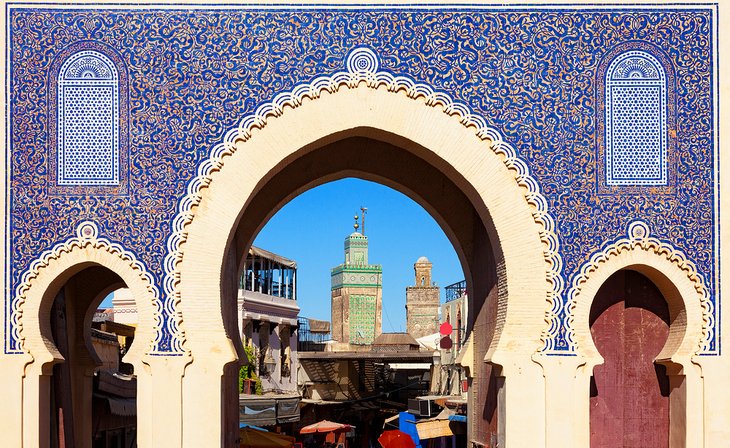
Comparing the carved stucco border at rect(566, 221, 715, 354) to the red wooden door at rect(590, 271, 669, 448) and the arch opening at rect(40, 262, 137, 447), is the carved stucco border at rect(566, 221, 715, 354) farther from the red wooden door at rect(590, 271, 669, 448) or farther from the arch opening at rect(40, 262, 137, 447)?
the arch opening at rect(40, 262, 137, 447)

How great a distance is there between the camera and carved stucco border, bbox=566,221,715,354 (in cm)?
856

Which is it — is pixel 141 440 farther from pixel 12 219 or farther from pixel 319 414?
pixel 319 414

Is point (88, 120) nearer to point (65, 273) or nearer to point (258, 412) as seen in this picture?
point (65, 273)

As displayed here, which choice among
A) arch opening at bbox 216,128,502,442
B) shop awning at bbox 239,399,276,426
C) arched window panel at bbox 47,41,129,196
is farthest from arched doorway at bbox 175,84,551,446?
shop awning at bbox 239,399,276,426

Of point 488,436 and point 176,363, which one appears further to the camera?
point 488,436

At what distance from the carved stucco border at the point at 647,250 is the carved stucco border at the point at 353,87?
0.39 ft

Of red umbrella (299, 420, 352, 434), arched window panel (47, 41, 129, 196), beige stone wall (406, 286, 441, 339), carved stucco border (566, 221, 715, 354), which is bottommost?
red umbrella (299, 420, 352, 434)

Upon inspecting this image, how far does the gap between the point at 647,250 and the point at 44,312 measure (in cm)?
488

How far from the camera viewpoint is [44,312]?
28.4ft

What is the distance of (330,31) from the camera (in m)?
8.84

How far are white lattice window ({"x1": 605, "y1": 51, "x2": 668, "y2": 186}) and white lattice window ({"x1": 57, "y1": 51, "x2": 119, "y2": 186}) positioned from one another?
402 centimetres

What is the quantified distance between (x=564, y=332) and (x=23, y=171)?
451 cm

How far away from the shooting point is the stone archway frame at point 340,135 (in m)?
8.53

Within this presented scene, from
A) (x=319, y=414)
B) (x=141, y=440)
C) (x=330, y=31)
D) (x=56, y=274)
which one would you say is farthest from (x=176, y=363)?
(x=319, y=414)
